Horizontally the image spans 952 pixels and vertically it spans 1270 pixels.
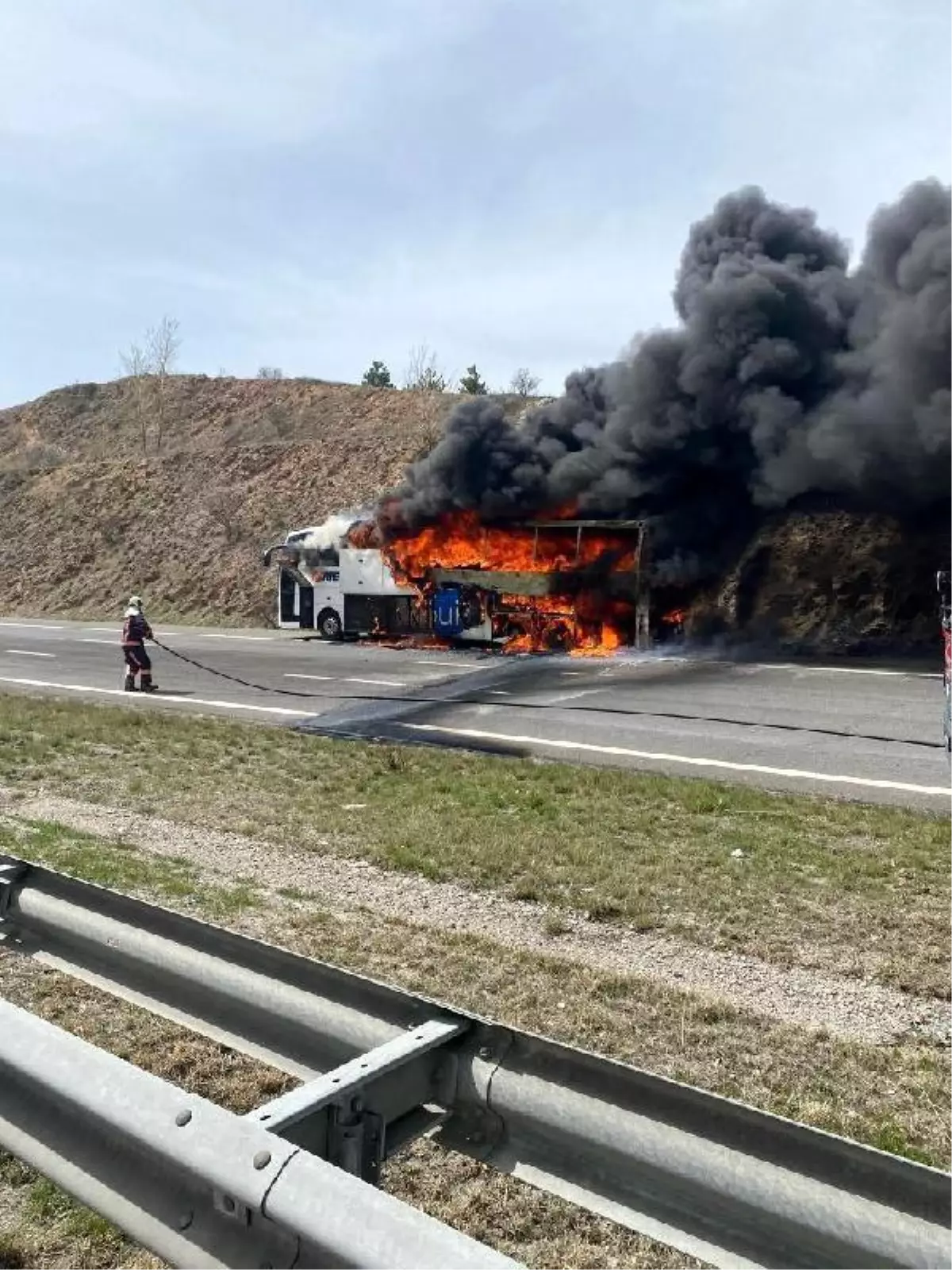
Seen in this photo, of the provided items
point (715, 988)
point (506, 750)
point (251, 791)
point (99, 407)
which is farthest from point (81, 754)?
point (99, 407)

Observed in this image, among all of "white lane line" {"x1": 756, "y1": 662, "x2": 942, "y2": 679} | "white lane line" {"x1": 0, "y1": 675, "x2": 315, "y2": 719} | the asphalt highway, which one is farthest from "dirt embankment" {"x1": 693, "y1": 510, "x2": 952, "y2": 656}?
"white lane line" {"x1": 0, "y1": 675, "x2": 315, "y2": 719}

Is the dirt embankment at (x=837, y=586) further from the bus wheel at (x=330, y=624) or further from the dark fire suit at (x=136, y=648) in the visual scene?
the dark fire suit at (x=136, y=648)

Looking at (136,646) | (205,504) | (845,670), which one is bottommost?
(845,670)

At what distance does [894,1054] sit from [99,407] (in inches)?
2943

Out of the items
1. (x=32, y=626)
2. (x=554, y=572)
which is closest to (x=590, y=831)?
(x=554, y=572)

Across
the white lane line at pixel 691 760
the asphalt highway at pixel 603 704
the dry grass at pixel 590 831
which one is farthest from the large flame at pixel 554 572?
the dry grass at pixel 590 831

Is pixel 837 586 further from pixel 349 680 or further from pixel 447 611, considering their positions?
pixel 349 680

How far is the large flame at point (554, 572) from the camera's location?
21625 mm

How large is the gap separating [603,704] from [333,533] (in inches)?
537

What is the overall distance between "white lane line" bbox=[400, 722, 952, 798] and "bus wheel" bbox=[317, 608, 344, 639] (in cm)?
1260

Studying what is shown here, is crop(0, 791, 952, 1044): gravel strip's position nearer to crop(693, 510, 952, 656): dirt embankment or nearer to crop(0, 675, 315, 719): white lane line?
crop(0, 675, 315, 719): white lane line

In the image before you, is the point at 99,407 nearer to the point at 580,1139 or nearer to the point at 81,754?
the point at 81,754

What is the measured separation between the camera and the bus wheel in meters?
24.6

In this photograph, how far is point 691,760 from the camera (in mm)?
10000
